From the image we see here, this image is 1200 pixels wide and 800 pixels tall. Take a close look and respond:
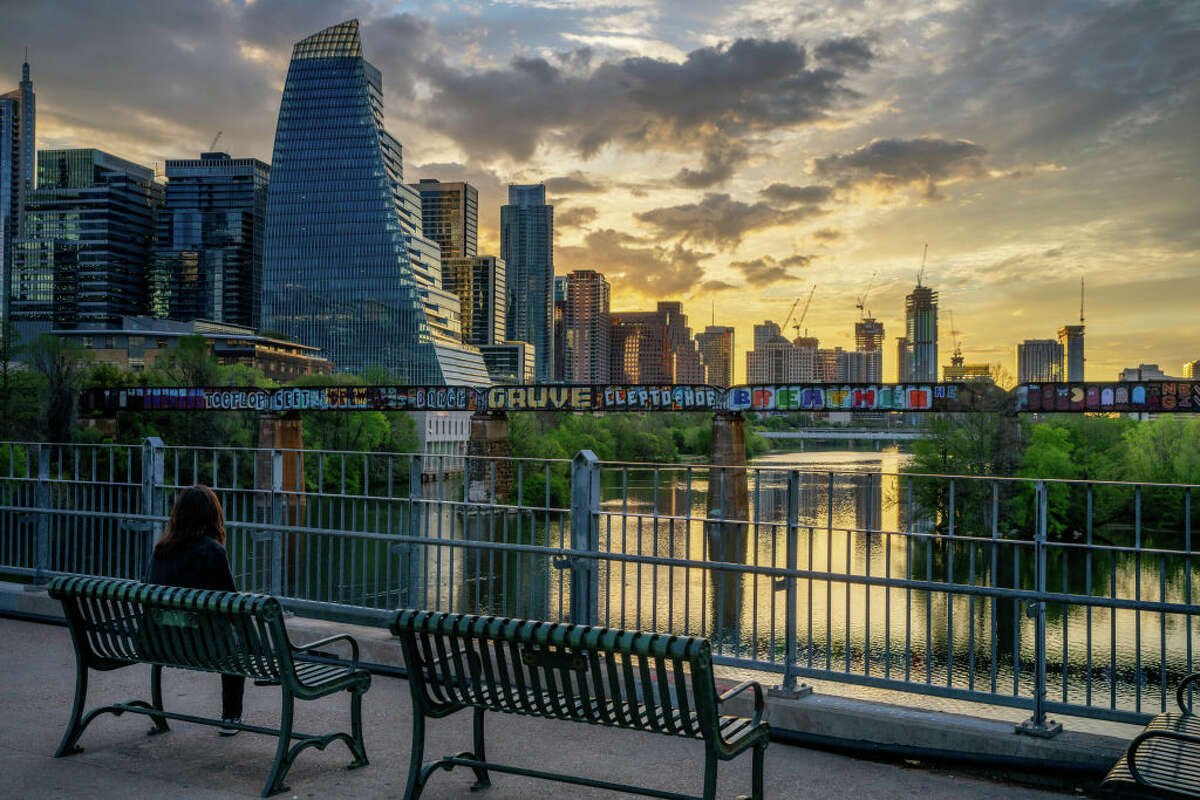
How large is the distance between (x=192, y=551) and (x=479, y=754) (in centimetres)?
236

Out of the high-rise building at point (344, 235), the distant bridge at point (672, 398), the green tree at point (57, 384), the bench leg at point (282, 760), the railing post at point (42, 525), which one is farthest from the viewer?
the high-rise building at point (344, 235)

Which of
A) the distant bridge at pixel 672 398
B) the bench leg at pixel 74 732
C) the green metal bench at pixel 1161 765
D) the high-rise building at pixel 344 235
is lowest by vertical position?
the bench leg at pixel 74 732

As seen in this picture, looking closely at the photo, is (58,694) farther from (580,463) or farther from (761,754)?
(761,754)

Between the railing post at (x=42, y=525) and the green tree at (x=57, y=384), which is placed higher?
the green tree at (x=57, y=384)

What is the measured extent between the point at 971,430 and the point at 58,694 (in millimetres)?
48535

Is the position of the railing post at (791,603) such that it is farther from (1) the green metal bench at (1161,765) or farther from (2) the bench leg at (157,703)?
(2) the bench leg at (157,703)

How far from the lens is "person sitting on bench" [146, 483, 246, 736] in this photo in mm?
6129

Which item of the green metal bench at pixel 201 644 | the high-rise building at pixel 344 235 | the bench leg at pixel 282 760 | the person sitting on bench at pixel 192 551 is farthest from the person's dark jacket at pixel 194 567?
the high-rise building at pixel 344 235

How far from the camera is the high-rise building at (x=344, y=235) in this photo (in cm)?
14688

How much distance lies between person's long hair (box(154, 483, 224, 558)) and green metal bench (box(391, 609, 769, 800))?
80.1 inches

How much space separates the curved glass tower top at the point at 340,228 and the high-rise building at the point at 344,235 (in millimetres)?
160

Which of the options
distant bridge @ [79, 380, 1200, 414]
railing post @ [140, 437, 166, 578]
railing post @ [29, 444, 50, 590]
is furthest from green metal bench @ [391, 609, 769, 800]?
distant bridge @ [79, 380, 1200, 414]

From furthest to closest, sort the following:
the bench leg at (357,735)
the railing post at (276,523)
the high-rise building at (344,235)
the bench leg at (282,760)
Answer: the high-rise building at (344,235), the railing post at (276,523), the bench leg at (357,735), the bench leg at (282,760)

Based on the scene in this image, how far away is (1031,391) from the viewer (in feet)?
158
